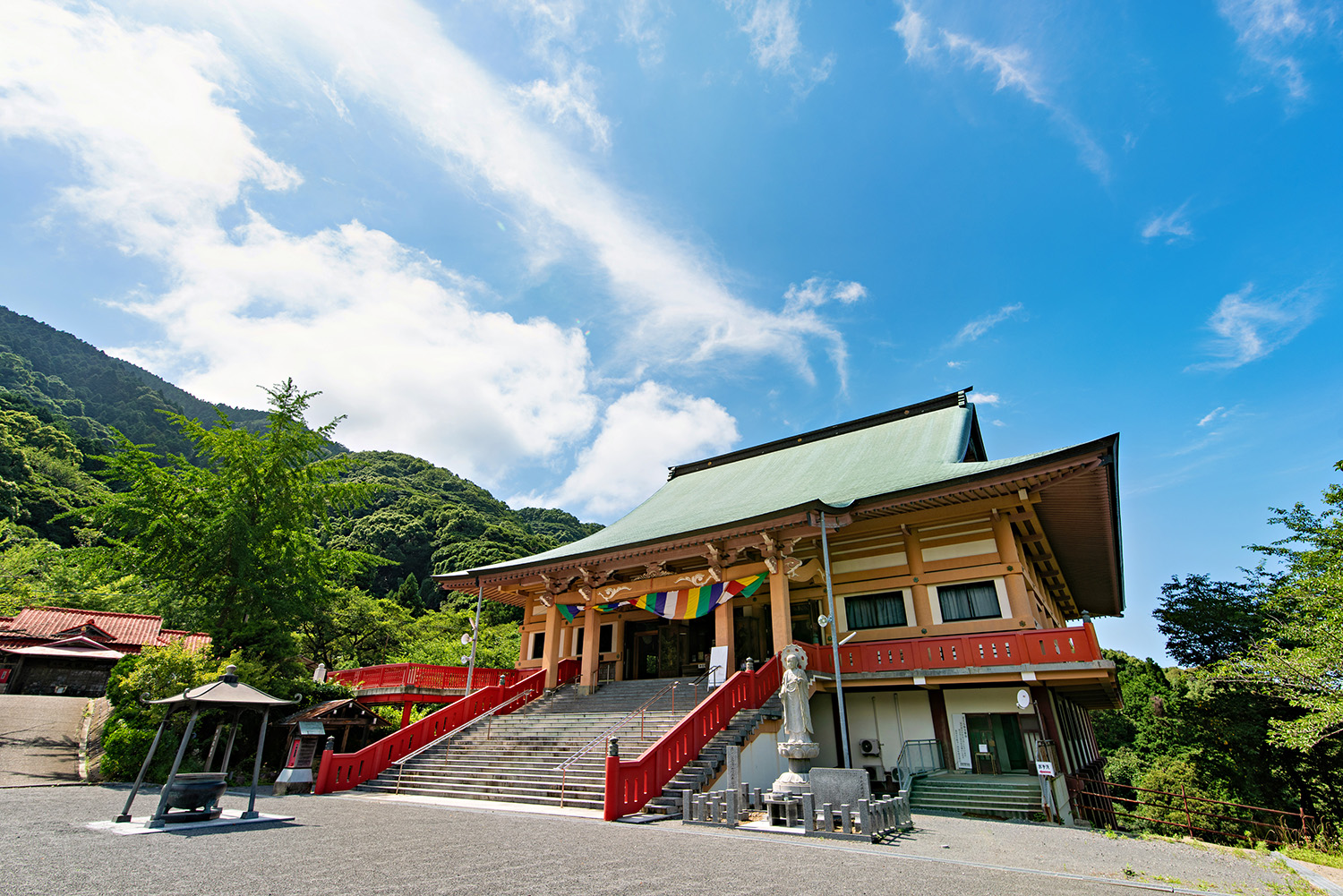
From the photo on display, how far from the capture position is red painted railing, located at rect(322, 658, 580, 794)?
42.6 ft

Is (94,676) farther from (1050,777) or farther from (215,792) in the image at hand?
(1050,777)

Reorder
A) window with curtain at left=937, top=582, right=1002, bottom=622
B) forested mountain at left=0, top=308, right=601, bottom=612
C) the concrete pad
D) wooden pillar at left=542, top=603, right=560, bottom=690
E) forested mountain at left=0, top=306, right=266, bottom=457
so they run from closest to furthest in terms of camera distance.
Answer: the concrete pad → window with curtain at left=937, top=582, right=1002, bottom=622 → wooden pillar at left=542, top=603, right=560, bottom=690 → forested mountain at left=0, top=308, right=601, bottom=612 → forested mountain at left=0, top=306, right=266, bottom=457

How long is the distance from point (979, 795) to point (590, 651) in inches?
397

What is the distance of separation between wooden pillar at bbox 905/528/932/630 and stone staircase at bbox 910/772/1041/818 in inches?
135

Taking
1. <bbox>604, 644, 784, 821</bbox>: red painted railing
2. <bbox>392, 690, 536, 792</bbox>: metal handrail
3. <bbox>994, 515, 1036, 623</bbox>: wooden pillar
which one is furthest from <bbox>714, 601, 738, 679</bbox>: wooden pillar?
<bbox>392, 690, 536, 792</bbox>: metal handrail

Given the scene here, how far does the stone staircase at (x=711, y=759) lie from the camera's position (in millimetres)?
10109

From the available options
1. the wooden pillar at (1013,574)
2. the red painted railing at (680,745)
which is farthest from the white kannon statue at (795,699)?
the wooden pillar at (1013,574)

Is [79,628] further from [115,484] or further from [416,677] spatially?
[115,484]

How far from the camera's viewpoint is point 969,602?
14.9m

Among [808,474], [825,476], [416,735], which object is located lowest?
[416,735]

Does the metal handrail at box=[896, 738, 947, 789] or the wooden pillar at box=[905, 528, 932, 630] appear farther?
the wooden pillar at box=[905, 528, 932, 630]

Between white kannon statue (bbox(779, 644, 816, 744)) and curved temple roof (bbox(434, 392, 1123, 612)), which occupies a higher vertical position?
curved temple roof (bbox(434, 392, 1123, 612))

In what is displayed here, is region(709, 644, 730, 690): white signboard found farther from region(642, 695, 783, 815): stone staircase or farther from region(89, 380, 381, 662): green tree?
region(89, 380, 381, 662): green tree

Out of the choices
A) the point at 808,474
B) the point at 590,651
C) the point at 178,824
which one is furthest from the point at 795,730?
the point at 808,474
